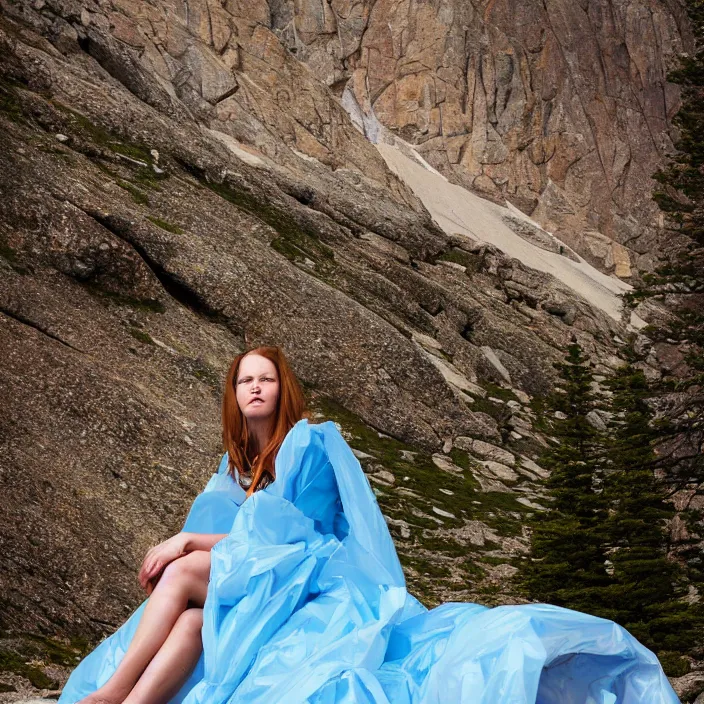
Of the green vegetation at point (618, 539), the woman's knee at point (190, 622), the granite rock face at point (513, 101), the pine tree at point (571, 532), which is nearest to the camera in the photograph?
the woman's knee at point (190, 622)

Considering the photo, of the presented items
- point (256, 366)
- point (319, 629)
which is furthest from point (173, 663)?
point (256, 366)

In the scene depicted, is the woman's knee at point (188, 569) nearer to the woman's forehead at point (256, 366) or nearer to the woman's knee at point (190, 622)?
the woman's knee at point (190, 622)

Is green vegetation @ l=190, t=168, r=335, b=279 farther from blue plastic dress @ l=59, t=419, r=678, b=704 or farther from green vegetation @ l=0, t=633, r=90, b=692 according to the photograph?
blue plastic dress @ l=59, t=419, r=678, b=704

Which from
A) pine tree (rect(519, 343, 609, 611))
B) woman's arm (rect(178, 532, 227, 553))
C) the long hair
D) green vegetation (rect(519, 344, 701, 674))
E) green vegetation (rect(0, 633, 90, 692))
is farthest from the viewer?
pine tree (rect(519, 343, 609, 611))

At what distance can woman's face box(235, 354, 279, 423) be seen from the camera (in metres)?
6.45

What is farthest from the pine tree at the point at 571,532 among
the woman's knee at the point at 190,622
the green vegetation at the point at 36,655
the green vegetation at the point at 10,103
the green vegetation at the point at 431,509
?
the green vegetation at the point at 10,103

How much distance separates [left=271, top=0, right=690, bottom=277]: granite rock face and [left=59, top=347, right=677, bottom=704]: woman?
300ft

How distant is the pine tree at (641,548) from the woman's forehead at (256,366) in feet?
31.0

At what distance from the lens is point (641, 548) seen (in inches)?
615

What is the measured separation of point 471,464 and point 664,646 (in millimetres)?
14464

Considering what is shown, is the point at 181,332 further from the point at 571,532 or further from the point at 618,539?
the point at 618,539

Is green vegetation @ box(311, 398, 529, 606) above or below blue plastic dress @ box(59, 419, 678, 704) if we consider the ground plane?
below

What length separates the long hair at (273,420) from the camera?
6.34 meters

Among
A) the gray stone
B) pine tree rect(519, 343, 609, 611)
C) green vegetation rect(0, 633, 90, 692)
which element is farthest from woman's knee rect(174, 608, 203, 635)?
the gray stone
